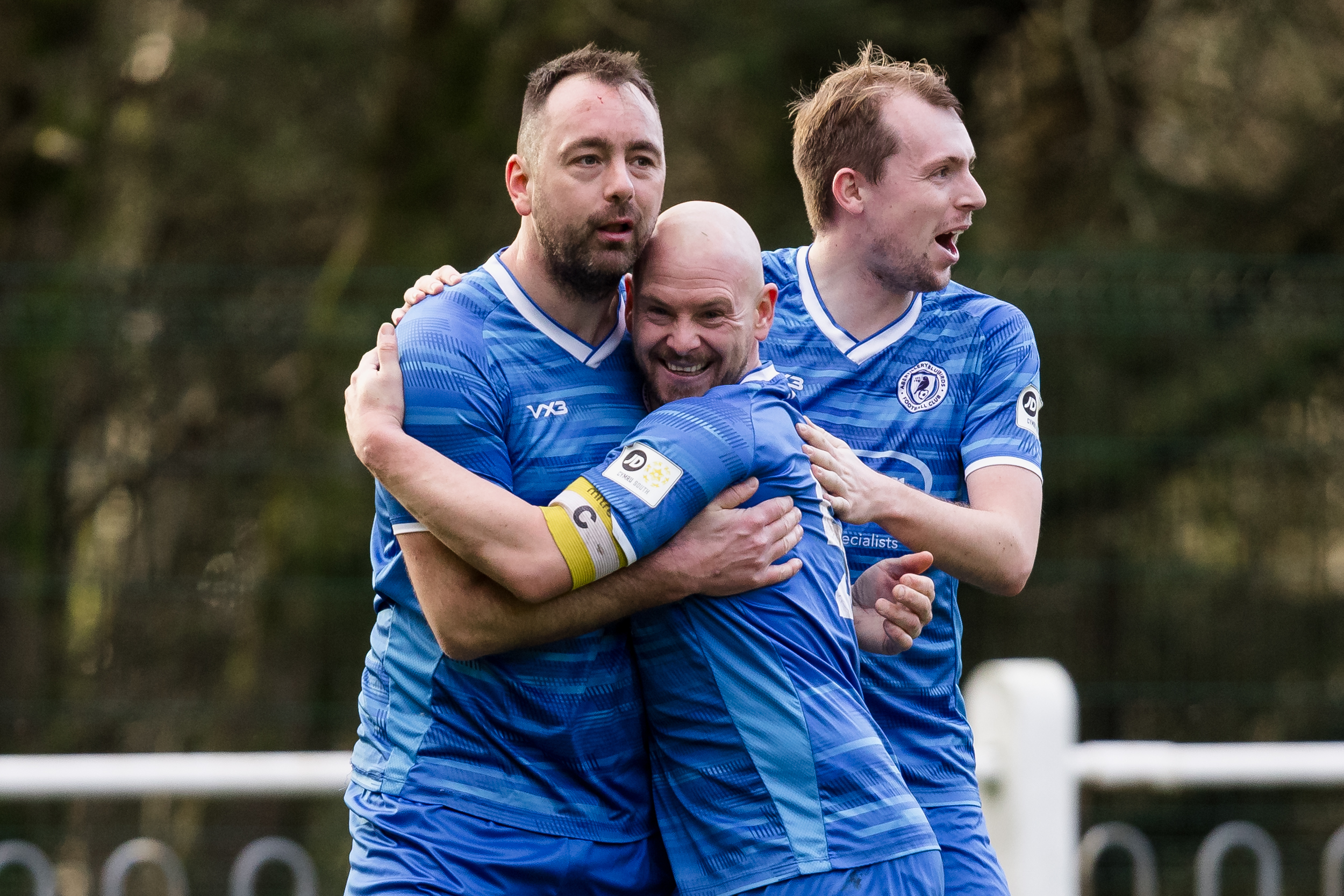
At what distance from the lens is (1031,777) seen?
4270 mm

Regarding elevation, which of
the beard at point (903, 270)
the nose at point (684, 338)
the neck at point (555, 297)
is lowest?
the nose at point (684, 338)

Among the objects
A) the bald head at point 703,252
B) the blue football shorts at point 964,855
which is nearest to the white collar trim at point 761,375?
the bald head at point 703,252

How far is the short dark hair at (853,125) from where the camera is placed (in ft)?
10.0

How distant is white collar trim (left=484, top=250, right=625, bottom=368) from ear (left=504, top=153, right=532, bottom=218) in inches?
4.3

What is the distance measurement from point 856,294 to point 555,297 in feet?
2.37

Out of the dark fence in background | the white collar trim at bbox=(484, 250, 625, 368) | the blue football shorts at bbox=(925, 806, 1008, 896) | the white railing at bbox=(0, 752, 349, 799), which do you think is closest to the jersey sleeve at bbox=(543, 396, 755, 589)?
the white collar trim at bbox=(484, 250, 625, 368)

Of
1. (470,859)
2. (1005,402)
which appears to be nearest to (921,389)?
(1005,402)

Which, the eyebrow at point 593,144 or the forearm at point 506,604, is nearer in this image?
the forearm at point 506,604

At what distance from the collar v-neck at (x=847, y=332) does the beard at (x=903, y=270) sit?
0.07 m

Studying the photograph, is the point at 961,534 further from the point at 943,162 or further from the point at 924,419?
the point at 943,162

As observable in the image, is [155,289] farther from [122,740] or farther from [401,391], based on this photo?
[401,391]

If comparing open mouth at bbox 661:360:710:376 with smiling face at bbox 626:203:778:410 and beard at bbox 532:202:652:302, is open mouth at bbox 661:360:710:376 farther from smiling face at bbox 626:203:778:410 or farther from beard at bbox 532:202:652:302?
beard at bbox 532:202:652:302

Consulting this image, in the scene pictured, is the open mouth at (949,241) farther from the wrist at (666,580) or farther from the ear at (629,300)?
the wrist at (666,580)

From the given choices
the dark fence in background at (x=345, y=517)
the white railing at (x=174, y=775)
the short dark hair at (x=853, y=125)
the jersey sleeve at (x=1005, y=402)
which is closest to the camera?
the jersey sleeve at (x=1005, y=402)
